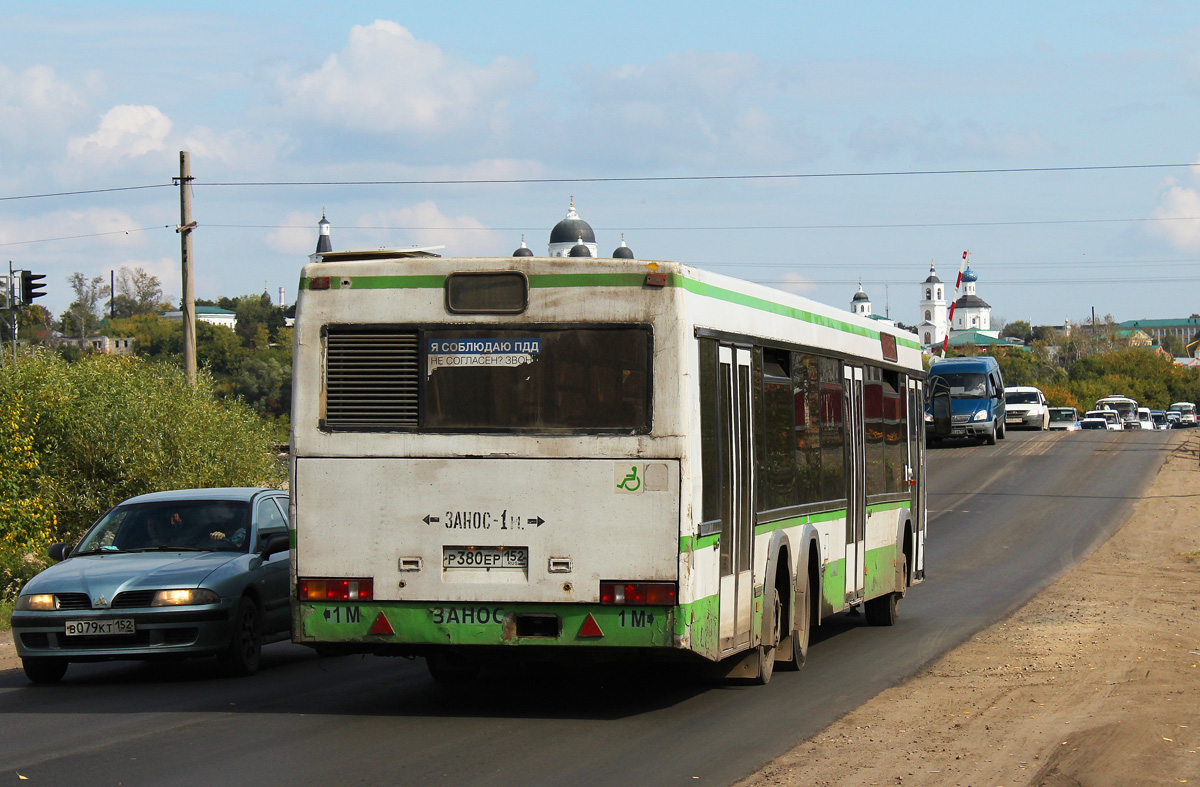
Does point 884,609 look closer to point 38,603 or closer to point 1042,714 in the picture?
point 1042,714

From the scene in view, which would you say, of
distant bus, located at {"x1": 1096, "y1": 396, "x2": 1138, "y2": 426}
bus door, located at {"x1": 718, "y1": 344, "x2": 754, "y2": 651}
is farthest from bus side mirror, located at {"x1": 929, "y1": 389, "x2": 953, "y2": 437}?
distant bus, located at {"x1": 1096, "y1": 396, "x2": 1138, "y2": 426}

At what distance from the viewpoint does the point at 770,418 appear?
34.2 feet

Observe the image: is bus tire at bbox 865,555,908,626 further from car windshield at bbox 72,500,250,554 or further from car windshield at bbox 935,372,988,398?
car windshield at bbox 935,372,988,398

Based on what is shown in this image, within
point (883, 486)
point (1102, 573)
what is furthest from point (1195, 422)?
point (883, 486)

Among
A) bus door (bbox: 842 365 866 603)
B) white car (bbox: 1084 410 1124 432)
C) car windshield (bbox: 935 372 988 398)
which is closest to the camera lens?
bus door (bbox: 842 365 866 603)

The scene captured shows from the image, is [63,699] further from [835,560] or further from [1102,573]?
[1102,573]

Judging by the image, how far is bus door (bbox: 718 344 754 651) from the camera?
9258 millimetres

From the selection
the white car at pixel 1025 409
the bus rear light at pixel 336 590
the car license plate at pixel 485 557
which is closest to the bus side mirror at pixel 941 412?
the car license plate at pixel 485 557

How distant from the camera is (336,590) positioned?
29.1ft

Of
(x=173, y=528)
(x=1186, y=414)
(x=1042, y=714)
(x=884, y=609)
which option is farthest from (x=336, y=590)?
(x=1186, y=414)

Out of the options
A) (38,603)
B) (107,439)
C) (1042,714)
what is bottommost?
(1042,714)

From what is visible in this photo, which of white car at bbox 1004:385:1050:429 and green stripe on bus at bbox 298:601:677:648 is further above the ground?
white car at bbox 1004:385:1050:429

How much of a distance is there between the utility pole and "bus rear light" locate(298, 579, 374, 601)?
20325 mm

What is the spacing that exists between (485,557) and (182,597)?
10.9ft
